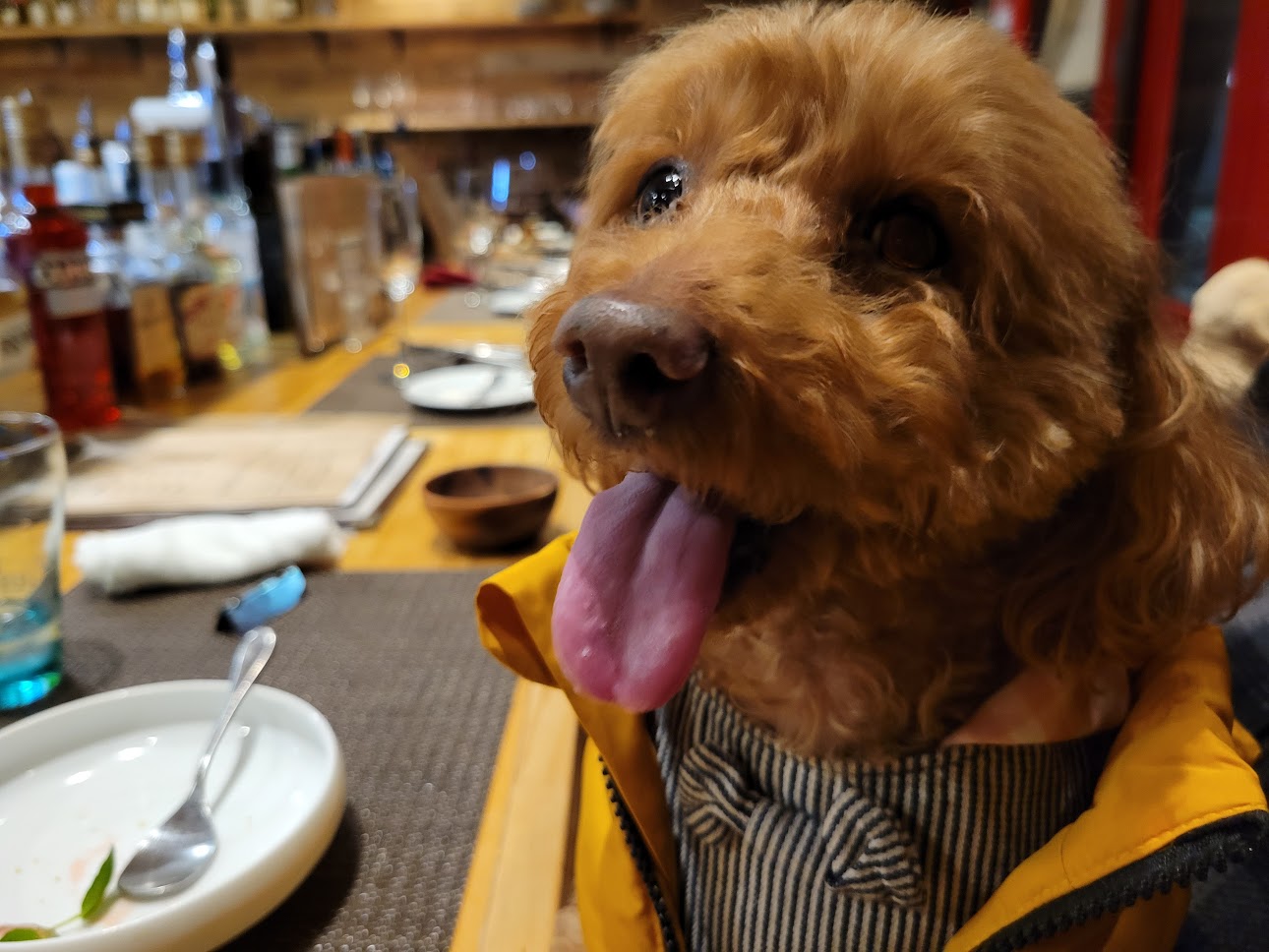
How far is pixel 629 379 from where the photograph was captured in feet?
1.52

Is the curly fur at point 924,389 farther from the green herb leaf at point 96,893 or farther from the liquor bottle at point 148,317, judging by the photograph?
the liquor bottle at point 148,317

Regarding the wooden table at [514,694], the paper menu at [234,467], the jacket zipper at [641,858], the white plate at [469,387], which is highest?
Answer: the paper menu at [234,467]

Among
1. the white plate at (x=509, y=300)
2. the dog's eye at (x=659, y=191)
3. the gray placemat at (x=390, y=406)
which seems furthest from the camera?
the white plate at (x=509, y=300)

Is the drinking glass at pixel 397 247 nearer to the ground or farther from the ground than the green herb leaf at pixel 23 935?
farther from the ground

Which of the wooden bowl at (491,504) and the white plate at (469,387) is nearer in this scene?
the wooden bowl at (491,504)

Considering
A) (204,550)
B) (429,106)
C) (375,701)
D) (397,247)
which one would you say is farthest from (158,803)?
(429,106)

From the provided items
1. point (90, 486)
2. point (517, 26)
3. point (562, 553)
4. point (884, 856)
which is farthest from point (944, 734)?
point (517, 26)

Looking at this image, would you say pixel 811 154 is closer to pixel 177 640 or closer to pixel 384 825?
pixel 384 825

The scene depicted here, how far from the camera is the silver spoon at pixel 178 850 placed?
54 cm

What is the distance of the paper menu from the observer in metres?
1.13

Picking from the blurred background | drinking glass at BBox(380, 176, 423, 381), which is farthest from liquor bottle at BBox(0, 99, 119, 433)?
drinking glass at BBox(380, 176, 423, 381)

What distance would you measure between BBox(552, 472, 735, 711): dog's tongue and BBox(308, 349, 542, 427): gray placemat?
0.89 meters

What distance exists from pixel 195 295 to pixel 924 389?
1.44 meters

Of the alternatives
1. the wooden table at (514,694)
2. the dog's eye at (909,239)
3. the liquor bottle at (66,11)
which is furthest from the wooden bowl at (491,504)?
the liquor bottle at (66,11)
